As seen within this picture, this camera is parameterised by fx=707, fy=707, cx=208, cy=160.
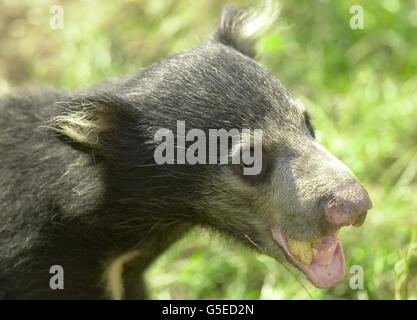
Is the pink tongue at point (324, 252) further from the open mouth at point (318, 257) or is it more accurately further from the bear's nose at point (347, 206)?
the bear's nose at point (347, 206)

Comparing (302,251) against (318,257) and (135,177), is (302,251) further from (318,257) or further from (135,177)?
(135,177)

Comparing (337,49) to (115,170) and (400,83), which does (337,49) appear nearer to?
(400,83)

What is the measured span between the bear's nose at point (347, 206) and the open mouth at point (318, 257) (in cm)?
39

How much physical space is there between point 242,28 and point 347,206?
1990mm

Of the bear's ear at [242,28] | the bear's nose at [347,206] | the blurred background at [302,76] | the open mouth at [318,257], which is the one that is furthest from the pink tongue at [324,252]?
the bear's ear at [242,28]

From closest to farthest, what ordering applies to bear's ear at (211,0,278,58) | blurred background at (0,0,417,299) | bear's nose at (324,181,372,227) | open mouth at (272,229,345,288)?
1. bear's nose at (324,181,372,227)
2. open mouth at (272,229,345,288)
3. bear's ear at (211,0,278,58)
4. blurred background at (0,0,417,299)

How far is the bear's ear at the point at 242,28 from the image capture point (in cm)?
551

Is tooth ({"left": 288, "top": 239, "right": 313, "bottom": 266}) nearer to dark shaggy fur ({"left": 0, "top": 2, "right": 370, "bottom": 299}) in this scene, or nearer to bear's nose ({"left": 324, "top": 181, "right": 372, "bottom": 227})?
dark shaggy fur ({"left": 0, "top": 2, "right": 370, "bottom": 299})

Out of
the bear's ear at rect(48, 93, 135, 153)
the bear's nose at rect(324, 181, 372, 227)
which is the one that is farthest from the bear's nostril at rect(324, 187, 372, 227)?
the bear's ear at rect(48, 93, 135, 153)

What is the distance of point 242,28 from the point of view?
554 centimetres

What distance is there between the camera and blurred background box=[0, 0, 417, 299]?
256 inches

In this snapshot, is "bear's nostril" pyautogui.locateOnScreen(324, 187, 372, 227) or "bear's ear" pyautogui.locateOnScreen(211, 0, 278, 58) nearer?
"bear's nostril" pyautogui.locateOnScreen(324, 187, 372, 227)

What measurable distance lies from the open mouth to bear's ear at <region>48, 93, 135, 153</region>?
1265 millimetres

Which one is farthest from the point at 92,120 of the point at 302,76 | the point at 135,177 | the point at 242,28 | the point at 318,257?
the point at 302,76
